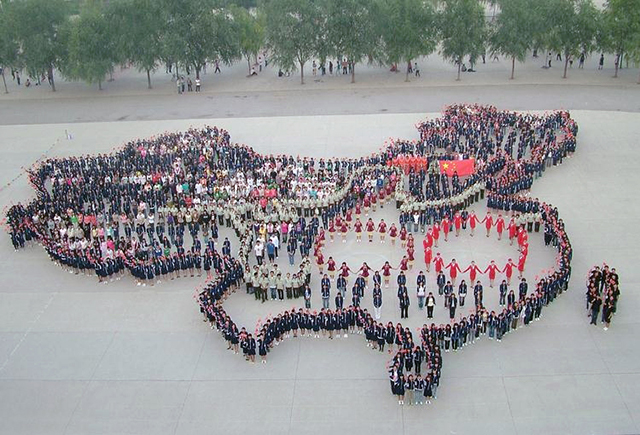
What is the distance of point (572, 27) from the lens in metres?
47.4

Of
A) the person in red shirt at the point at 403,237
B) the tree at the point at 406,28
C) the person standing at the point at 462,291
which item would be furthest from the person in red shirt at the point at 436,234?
the tree at the point at 406,28

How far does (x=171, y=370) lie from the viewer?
794 inches

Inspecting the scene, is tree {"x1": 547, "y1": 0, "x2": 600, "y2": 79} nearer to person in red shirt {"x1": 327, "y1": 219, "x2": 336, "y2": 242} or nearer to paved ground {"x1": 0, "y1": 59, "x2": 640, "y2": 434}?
paved ground {"x1": 0, "y1": 59, "x2": 640, "y2": 434}

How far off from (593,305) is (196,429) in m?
12.5

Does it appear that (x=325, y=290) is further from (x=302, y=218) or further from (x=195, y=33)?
(x=195, y=33)

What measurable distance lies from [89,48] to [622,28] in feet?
123

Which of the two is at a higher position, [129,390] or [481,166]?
[481,166]

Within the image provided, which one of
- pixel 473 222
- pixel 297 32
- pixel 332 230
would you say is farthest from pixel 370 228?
pixel 297 32

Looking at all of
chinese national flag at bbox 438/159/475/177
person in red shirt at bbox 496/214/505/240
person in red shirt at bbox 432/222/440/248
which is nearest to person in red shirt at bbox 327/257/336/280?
person in red shirt at bbox 432/222/440/248

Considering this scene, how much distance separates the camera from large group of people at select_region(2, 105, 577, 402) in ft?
69.1

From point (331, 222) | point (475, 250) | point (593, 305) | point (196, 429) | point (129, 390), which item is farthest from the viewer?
point (331, 222)

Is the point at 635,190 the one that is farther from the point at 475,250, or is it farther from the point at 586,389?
the point at 586,389

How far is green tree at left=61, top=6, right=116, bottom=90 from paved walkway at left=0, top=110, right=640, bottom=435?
25063 millimetres

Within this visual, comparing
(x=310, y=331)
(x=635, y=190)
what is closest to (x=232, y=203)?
(x=310, y=331)
